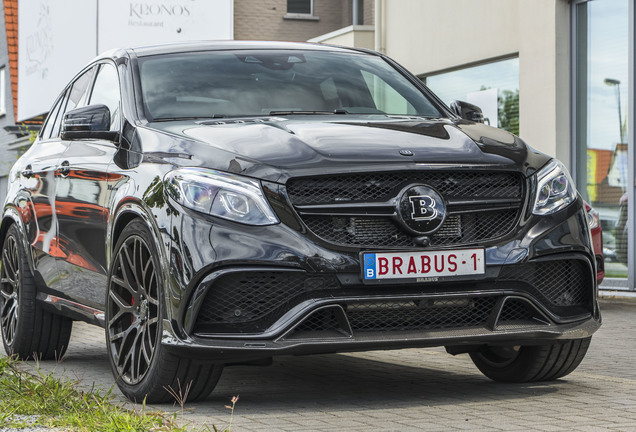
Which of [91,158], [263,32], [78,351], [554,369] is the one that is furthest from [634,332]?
[263,32]

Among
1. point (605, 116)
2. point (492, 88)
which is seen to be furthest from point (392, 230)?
point (492, 88)

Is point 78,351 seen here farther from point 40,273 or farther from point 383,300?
point 383,300

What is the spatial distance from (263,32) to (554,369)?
24827mm

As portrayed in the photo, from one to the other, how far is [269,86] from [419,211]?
1599 mm

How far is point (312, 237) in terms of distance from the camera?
5.14 metres

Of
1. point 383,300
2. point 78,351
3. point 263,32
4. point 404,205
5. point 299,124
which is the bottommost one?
point 78,351

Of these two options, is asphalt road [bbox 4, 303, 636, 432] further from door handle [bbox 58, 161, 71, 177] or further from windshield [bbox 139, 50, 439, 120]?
windshield [bbox 139, 50, 439, 120]

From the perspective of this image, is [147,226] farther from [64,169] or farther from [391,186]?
[64,169]

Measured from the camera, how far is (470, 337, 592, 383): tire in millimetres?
6062

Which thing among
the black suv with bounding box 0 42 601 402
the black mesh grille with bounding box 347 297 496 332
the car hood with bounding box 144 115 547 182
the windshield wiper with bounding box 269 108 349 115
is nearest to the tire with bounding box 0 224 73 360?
the black suv with bounding box 0 42 601 402

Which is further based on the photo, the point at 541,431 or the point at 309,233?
the point at 309,233

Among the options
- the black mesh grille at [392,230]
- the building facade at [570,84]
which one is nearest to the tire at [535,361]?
the black mesh grille at [392,230]

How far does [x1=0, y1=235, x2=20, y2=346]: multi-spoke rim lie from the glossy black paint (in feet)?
4.64

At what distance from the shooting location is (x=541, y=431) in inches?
188
